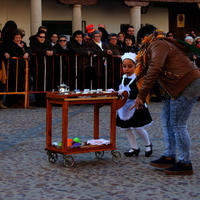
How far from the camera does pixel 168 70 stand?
20.0 feet

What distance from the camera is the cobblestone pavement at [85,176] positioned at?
5270mm

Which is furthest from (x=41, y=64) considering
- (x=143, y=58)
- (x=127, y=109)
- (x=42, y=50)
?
(x=143, y=58)

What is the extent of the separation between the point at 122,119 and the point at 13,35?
6.75m

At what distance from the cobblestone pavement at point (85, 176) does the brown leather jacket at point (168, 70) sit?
0.83 m

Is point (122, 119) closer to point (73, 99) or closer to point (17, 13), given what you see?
point (73, 99)

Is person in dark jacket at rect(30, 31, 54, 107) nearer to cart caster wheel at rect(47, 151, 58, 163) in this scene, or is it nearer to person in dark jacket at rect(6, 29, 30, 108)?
person in dark jacket at rect(6, 29, 30, 108)

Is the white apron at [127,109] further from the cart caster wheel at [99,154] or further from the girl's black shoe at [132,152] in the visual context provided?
the cart caster wheel at [99,154]

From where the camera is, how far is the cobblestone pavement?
17.3 feet

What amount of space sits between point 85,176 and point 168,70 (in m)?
1.29

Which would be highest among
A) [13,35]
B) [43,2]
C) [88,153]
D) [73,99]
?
[43,2]

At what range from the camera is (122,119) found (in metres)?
7.29

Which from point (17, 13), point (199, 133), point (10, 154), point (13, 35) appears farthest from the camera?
point (17, 13)

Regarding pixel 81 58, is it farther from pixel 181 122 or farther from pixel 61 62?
pixel 181 122

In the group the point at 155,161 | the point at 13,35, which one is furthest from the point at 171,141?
the point at 13,35
